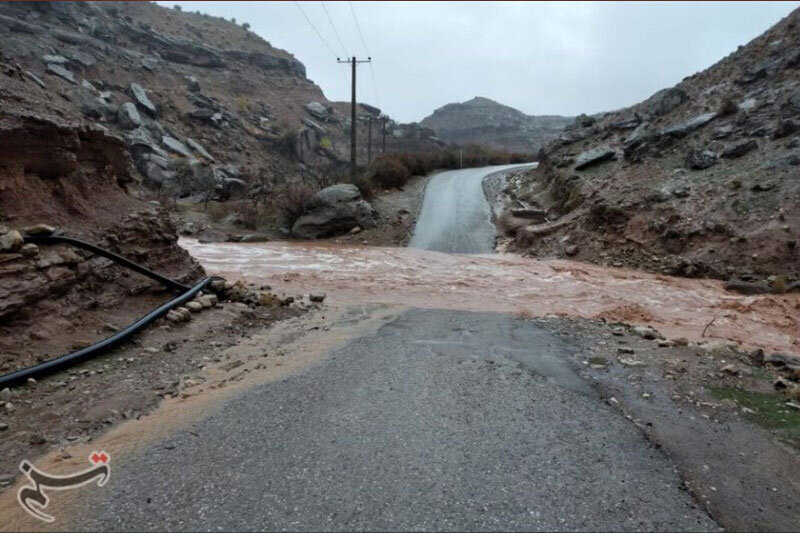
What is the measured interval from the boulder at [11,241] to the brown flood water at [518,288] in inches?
192

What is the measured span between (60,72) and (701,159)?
119 ft

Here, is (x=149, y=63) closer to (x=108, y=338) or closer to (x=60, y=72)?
(x=60, y=72)

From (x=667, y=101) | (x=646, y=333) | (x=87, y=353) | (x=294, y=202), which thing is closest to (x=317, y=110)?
(x=294, y=202)

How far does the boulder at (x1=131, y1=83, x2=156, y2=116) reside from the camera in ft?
118

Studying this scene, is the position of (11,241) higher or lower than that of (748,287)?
higher

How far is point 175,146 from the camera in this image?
109 feet

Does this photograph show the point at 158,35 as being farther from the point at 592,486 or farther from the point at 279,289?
the point at 592,486

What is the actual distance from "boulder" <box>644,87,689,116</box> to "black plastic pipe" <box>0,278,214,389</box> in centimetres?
1932

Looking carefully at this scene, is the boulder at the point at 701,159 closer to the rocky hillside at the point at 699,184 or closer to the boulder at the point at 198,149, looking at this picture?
the rocky hillside at the point at 699,184

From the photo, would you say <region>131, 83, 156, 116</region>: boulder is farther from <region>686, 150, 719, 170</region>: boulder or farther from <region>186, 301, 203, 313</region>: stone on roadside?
<region>186, 301, 203, 313</region>: stone on roadside

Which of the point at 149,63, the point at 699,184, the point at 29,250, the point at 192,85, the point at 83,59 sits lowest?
the point at 29,250

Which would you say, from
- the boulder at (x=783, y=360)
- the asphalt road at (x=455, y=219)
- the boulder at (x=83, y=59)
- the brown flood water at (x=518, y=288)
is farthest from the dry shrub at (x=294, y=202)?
the boulder at (x=83, y=59)

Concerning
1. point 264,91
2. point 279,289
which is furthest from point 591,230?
point 264,91

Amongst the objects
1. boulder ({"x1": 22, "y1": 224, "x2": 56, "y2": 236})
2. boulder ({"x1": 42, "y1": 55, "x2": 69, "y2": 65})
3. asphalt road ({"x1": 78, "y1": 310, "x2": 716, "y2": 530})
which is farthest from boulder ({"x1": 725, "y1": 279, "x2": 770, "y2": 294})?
boulder ({"x1": 42, "y1": 55, "x2": 69, "y2": 65})
